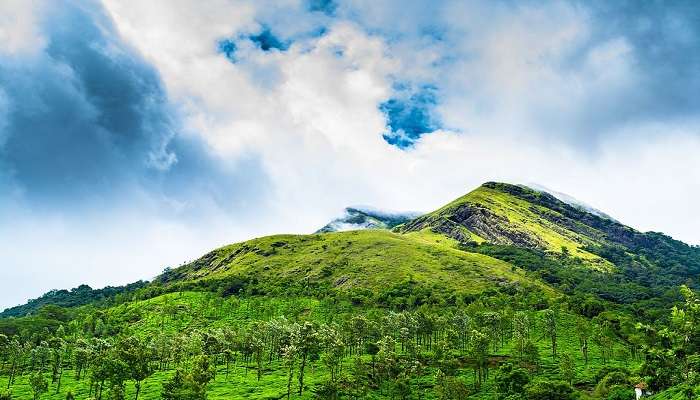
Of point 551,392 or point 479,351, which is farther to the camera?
point 479,351

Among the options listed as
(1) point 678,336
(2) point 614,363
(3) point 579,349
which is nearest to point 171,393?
(1) point 678,336

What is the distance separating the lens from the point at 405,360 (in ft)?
375

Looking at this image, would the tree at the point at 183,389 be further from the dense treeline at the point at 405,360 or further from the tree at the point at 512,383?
the tree at the point at 512,383

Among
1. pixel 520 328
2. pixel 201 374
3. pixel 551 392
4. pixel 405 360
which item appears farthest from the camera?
pixel 520 328

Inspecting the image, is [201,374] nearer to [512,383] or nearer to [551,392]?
[512,383]

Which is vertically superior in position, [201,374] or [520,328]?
[520,328]

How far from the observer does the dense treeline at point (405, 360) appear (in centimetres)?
8678

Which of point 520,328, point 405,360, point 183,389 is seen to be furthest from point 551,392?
point 183,389

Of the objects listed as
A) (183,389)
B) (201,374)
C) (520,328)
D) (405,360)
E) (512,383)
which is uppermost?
(520,328)

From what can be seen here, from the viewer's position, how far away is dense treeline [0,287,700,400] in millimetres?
86781

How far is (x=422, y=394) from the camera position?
105m

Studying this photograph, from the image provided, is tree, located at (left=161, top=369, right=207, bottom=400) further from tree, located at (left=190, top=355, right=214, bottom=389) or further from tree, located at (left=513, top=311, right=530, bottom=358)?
tree, located at (left=513, top=311, right=530, bottom=358)

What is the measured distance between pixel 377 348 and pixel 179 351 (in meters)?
61.2

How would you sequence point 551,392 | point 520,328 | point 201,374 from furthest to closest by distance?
point 520,328
point 201,374
point 551,392
